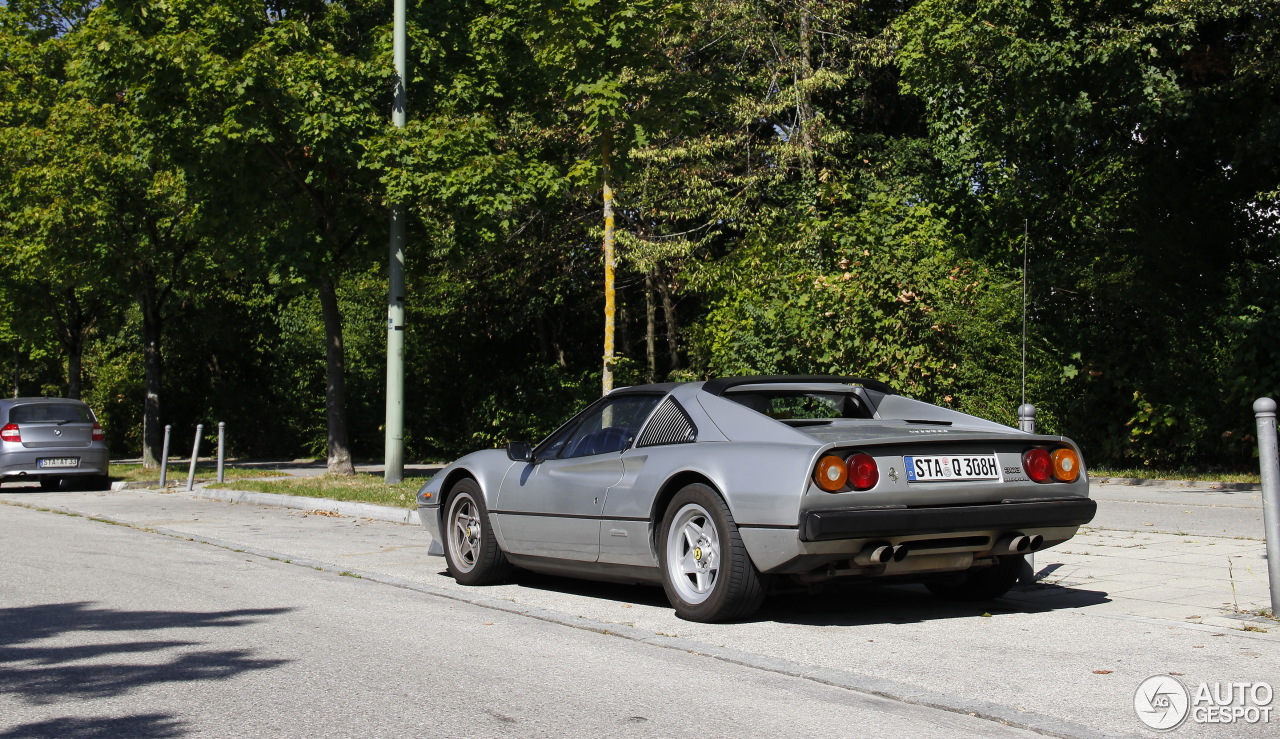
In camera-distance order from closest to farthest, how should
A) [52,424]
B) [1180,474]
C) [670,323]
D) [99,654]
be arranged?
[99,654]
[1180,474]
[52,424]
[670,323]

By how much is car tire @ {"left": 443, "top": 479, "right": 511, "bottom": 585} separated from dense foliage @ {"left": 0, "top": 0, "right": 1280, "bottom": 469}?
22.8ft

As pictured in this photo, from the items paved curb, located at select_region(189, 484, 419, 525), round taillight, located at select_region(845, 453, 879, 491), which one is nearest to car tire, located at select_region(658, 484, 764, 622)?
round taillight, located at select_region(845, 453, 879, 491)

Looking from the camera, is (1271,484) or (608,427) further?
(608,427)

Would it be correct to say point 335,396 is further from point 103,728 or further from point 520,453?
point 103,728

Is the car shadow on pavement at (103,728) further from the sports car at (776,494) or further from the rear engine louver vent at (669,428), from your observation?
the rear engine louver vent at (669,428)

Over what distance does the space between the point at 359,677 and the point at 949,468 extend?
10.4ft

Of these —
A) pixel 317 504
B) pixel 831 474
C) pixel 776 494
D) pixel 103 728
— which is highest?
pixel 831 474

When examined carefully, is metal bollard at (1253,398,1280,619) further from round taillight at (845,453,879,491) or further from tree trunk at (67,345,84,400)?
tree trunk at (67,345,84,400)

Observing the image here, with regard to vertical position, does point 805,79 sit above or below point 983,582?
above

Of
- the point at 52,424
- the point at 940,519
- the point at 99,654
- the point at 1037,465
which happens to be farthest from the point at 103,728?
the point at 52,424

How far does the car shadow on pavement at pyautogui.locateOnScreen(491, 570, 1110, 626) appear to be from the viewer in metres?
6.77

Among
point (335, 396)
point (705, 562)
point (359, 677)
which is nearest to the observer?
point (359, 677)

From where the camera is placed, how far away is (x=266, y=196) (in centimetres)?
1797

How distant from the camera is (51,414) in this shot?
20.0 metres
